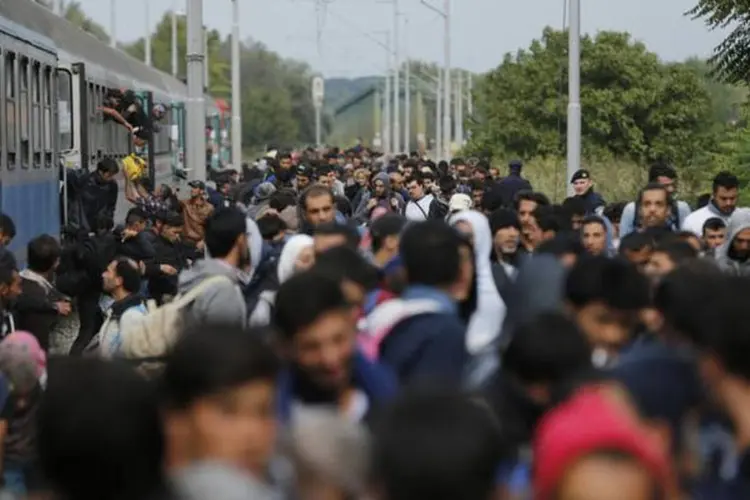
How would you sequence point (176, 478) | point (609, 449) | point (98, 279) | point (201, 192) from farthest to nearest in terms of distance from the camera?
1. point (201, 192)
2. point (98, 279)
3. point (176, 478)
4. point (609, 449)

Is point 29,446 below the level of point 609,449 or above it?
below

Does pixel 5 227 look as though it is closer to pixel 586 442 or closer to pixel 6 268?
pixel 6 268

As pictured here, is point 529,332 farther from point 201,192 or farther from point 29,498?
point 201,192

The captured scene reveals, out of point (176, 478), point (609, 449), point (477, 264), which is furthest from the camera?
point (477, 264)

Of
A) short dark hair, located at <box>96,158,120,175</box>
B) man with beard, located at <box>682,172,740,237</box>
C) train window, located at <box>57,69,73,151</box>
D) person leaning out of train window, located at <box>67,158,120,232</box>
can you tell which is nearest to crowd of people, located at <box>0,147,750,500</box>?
man with beard, located at <box>682,172,740,237</box>

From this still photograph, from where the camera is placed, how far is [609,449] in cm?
418

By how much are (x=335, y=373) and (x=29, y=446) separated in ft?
10.9

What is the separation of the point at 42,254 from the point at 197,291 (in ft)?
14.5

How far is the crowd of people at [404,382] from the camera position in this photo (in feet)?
14.0

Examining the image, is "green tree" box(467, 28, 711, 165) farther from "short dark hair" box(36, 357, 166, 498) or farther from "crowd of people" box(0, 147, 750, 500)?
"short dark hair" box(36, 357, 166, 498)

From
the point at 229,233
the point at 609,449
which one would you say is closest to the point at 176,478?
the point at 609,449

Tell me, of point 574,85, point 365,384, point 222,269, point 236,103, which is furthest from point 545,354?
point 236,103

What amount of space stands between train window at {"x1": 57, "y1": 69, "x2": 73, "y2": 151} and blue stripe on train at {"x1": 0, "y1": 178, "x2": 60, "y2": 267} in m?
1.12

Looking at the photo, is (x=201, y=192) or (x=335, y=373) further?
(x=201, y=192)
